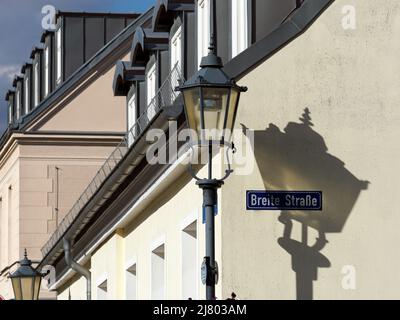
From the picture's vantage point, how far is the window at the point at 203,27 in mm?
18797

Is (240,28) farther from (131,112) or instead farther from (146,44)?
(131,112)

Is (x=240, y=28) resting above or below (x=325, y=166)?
above

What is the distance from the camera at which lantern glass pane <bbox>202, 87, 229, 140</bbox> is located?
13297 millimetres

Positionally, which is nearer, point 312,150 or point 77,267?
point 312,150

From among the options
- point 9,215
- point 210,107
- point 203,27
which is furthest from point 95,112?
point 210,107

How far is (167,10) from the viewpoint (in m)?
21.3

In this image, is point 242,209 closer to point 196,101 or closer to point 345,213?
point 345,213

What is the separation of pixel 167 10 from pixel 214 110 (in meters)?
8.17

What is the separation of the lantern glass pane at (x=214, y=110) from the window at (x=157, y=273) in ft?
24.7

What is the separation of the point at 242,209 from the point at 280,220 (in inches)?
15.8

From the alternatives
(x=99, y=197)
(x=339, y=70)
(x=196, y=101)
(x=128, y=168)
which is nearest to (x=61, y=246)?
(x=99, y=197)

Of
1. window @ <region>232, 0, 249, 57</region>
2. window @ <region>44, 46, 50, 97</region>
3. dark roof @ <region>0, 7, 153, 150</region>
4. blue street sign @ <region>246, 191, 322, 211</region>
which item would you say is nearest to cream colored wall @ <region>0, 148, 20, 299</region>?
dark roof @ <region>0, 7, 153, 150</region>

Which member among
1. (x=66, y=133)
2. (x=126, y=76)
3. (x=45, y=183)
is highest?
(x=66, y=133)

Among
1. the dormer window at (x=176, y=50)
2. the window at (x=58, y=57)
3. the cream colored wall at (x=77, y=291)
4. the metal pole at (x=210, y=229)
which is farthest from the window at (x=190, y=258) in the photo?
the window at (x=58, y=57)
